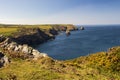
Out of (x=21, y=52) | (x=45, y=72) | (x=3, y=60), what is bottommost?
(x=45, y=72)

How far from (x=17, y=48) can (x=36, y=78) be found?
16372 millimetres

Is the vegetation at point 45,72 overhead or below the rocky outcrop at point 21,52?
below

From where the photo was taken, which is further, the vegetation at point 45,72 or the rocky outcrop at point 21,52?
the rocky outcrop at point 21,52

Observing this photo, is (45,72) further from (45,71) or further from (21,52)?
(21,52)

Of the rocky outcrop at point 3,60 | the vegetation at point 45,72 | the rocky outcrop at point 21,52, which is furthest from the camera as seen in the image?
the rocky outcrop at point 21,52

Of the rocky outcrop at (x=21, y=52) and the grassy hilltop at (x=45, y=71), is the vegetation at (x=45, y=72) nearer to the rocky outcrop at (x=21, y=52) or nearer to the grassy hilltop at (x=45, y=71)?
the grassy hilltop at (x=45, y=71)

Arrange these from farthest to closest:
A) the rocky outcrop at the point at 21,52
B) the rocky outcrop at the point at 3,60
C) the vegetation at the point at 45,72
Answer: the rocky outcrop at the point at 21,52 < the rocky outcrop at the point at 3,60 < the vegetation at the point at 45,72

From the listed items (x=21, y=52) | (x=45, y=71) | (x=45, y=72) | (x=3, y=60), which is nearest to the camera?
(x=45, y=72)

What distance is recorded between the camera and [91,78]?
1145 inches

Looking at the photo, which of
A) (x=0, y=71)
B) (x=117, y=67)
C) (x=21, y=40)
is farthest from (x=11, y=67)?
(x=21, y=40)

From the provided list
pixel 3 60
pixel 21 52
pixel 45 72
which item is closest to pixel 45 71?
pixel 45 72

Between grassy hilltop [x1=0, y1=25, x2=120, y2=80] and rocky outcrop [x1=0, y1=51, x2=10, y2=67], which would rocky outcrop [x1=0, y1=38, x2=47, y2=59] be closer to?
grassy hilltop [x1=0, y1=25, x2=120, y2=80]

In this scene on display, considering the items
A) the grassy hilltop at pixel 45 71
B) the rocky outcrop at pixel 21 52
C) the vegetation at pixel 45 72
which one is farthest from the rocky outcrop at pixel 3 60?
the rocky outcrop at pixel 21 52

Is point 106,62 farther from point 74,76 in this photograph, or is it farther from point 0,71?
point 0,71
